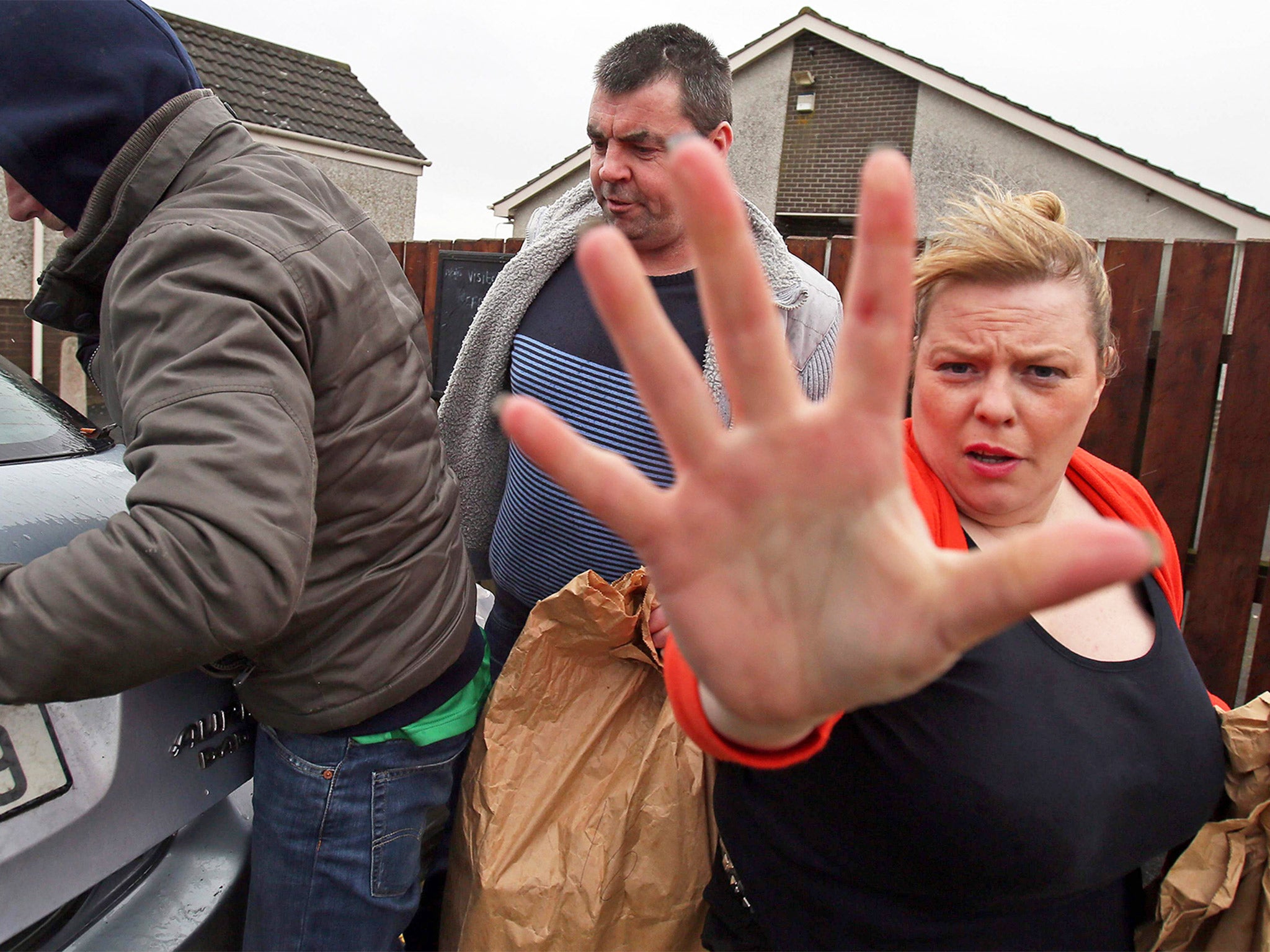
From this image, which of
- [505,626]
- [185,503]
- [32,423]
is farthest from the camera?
[505,626]

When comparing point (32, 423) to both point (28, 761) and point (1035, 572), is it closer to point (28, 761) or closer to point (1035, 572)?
point (28, 761)

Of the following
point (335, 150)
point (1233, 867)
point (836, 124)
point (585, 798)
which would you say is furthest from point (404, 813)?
point (836, 124)

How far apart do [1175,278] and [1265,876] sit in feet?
8.67

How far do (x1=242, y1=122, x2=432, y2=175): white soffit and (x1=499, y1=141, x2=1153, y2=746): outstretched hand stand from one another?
11209mm

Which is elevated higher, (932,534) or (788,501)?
(788,501)

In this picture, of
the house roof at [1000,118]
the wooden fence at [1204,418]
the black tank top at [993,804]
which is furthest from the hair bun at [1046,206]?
the house roof at [1000,118]

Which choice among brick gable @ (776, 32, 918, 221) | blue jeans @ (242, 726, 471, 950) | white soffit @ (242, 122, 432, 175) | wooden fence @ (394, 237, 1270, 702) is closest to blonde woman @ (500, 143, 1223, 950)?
blue jeans @ (242, 726, 471, 950)

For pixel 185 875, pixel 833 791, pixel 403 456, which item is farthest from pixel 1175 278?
pixel 185 875

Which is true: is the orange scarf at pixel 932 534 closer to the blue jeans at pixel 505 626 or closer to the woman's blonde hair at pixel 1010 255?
the woman's blonde hair at pixel 1010 255

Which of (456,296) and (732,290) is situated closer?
(732,290)

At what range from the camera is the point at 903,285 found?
0.71 m

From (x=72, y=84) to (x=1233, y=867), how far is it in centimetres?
228

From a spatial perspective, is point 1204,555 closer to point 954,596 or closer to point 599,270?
point 954,596

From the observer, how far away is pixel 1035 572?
702mm
